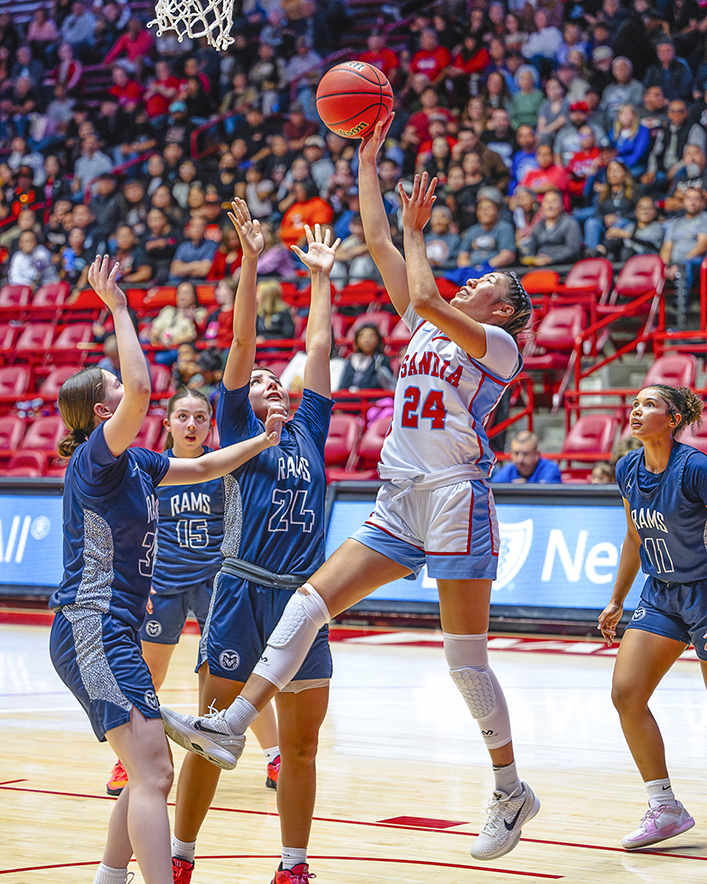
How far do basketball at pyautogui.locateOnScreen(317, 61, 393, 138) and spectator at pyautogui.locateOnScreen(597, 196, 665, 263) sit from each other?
319 inches

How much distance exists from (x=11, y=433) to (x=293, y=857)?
36.3ft

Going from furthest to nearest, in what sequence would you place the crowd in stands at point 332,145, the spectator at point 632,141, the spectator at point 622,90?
the spectator at point 622,90 < the spectator at point 632,141 < the crowd in stands at point 332,145

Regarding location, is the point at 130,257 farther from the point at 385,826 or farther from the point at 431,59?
the point at 385,826

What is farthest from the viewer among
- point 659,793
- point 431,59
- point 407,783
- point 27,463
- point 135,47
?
point 135,47

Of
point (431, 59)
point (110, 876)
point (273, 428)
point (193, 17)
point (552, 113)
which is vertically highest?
point (431, 59)

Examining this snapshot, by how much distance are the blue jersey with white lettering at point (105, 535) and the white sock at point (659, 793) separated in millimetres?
2184

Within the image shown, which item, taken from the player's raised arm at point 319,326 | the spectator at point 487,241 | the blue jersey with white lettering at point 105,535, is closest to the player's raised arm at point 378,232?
the player's raised arm at point 319,326

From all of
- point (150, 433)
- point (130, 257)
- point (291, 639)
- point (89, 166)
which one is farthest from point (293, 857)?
point (89, 166)

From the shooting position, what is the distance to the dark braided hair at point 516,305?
14.0 feet

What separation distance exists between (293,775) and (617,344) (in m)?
10.1

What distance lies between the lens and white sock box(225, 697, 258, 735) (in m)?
3.54

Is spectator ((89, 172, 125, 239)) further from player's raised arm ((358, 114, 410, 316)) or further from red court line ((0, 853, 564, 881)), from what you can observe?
red court line ((0, 853, 564, 881))

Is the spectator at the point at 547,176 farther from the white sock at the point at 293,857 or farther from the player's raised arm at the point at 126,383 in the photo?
the white sock at the point at 293,857

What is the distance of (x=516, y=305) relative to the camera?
4.27m
